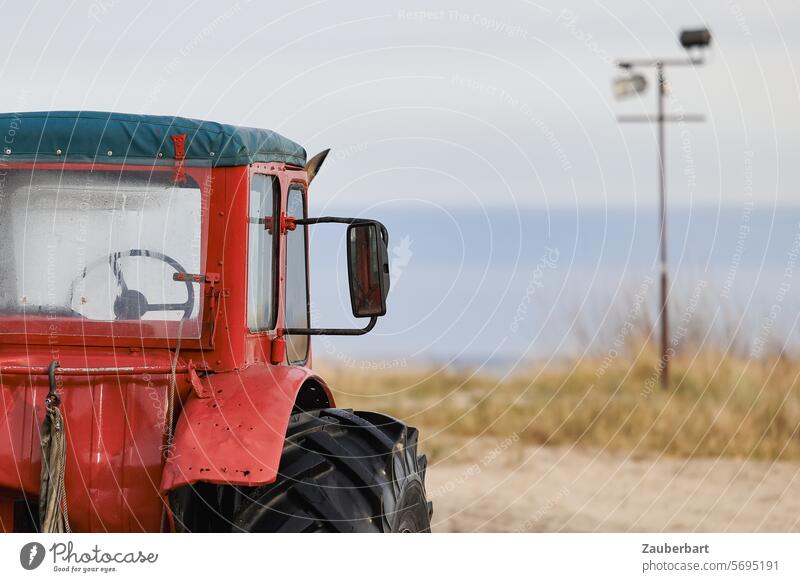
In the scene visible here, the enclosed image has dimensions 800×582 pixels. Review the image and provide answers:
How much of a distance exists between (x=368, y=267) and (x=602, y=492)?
7.96 meters

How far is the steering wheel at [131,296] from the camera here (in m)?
4.86

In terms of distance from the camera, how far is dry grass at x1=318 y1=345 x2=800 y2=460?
1353 centimetres

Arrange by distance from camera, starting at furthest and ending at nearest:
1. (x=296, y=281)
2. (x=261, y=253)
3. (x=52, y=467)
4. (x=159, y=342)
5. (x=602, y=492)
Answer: (x=602, y=492) < (x=296, y=281) < (x=261, y=253) < (x=159, y=342) < (x=52, y=467)

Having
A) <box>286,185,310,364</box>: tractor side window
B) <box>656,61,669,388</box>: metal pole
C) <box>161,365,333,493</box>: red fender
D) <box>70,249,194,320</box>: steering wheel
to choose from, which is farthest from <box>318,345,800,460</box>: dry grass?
<box>161,365,333,493</box>: red fender

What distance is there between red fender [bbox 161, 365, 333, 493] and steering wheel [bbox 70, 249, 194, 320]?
1.11ft

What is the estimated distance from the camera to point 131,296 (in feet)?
16.0

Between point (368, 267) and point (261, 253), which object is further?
point (261, 253)

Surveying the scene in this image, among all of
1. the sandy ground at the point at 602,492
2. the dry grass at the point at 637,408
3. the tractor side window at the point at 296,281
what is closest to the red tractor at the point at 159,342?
the tractor side window at the point at 296,281

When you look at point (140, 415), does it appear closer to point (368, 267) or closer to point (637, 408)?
point (368, 267)

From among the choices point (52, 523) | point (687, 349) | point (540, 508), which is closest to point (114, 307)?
point (52, 523)

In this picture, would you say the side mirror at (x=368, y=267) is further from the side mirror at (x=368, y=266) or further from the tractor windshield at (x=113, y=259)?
the tractor windshield at (x=113, y=259)

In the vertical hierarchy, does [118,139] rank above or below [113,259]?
above

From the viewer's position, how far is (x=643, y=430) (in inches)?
559

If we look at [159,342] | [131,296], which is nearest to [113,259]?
[131,296]
